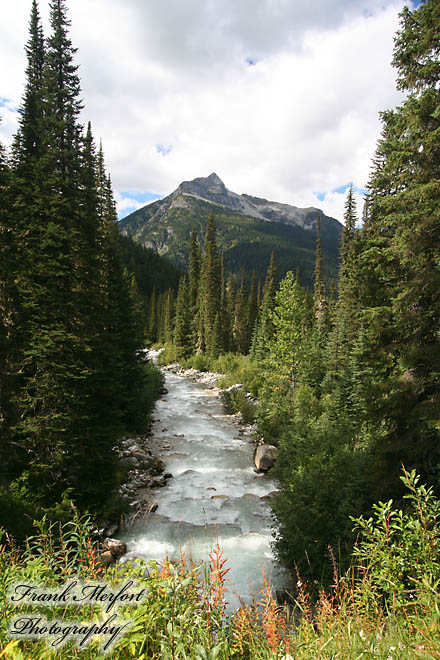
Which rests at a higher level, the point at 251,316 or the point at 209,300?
the point at 209,300

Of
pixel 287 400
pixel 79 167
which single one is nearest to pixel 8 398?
pixel 79 167

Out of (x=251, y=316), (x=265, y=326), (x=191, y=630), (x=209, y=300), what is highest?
(x=209, y=300)

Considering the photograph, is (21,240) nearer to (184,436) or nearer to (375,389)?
(375,389)

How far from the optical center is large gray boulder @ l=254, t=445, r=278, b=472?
14.8 metres

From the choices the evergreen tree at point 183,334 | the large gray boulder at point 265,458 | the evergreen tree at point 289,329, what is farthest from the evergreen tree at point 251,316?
the large gray boulder at point 265,458

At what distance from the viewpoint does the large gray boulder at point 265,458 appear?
1476cm

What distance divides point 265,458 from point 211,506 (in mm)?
3903

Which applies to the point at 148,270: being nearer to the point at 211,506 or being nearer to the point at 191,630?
the point at 211,506

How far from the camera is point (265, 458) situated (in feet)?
48.9

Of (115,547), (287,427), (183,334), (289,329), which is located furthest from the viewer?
(183,334)

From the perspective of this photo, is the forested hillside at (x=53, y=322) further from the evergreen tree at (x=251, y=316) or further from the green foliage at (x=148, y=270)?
the green foliage at (x=148, y=270)

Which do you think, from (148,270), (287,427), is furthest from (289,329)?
(148,270)

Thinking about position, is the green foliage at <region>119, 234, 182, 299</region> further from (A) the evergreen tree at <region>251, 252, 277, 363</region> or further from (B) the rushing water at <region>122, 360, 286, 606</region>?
(B) the rushing water at <region>122, 360, 286, 606</region>

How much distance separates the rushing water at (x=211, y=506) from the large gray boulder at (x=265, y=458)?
43 cm
